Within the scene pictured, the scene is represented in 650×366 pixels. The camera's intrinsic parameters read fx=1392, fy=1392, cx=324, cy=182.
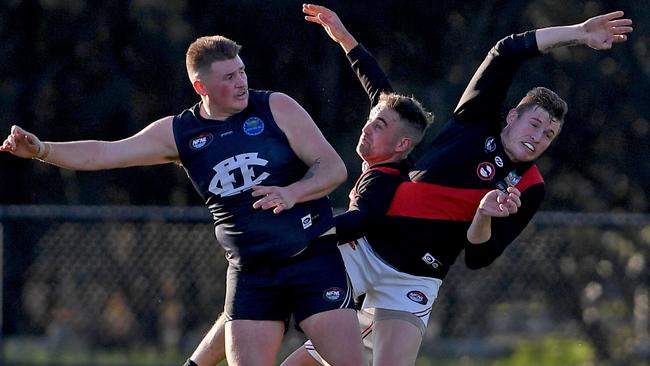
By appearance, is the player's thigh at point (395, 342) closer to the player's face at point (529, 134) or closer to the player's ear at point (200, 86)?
the player's face at point (529, 134)

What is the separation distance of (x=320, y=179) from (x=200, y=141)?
53 centimetres

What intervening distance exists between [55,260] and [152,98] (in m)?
2.00

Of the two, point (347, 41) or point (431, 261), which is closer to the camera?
point (431, 261)

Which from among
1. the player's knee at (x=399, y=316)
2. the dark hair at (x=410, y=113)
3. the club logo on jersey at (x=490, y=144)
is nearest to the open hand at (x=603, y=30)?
the club logo on jersey at (x=490, y=144)

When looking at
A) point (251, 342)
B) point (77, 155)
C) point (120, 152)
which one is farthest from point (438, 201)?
point (77, 155)

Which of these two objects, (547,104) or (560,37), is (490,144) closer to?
(547,104)

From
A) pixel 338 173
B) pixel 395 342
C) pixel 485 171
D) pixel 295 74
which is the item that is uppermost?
pixel 338 173

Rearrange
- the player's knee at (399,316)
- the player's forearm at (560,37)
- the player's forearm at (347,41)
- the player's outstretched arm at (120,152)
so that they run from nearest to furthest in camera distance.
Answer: the player's outstretched arm at (120,152), the player's forearm at (560,37), the player's knee at (399,316), the player's forearm at (347,41)

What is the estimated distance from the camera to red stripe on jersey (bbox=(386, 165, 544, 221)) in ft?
19.4

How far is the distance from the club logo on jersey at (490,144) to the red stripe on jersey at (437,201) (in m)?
0.18

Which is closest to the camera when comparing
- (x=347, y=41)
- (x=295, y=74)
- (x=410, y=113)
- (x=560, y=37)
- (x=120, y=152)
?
(x=120, y=152)

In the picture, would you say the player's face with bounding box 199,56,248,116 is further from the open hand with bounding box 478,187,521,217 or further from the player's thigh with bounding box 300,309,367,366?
the open hand with bounding box 478,187,521,217

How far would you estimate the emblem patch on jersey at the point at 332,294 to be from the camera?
556 centimetres

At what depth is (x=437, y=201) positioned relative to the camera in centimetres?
592
